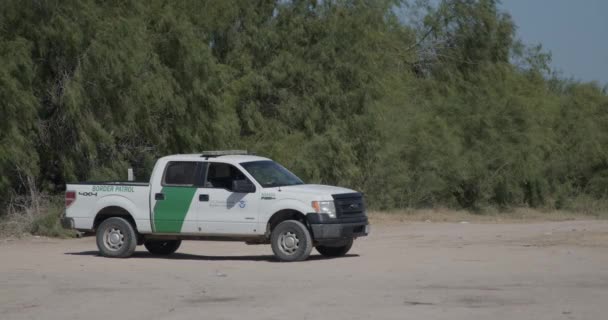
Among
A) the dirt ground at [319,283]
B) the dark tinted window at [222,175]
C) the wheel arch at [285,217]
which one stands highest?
the dark tinted window at [222,175]

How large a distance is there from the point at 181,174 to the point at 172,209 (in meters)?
0.72

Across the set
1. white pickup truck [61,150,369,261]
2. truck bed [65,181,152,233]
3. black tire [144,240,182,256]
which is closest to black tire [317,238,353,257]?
white pickup truck [61,150,369,261]

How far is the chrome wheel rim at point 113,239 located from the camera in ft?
66.6

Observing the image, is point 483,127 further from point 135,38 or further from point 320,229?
point 320,229

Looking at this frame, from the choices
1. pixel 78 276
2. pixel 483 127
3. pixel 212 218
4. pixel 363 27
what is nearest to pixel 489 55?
pixel 483 127

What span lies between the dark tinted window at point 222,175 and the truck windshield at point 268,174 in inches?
8.4

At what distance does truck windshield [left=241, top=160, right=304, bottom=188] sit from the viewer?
64.6 feet

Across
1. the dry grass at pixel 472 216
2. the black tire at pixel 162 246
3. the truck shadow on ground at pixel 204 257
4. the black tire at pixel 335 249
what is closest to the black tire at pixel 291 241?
the truck shadow on ground at pixel 204 257

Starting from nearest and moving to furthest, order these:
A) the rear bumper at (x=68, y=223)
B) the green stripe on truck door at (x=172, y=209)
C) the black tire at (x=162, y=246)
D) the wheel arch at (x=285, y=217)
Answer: the wheel arch at (x=285, y=217)
the green stripe on truck door at (x=172, y=209)
the rear bumper at (x=68, y=223)
the black tire at (x=162, y=246)

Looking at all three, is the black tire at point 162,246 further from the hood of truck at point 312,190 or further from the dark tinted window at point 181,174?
the hood of truck at point 312,190

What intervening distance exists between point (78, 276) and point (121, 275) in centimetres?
68

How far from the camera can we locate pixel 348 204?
1958 centimetres

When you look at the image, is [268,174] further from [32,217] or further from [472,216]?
[472,216]

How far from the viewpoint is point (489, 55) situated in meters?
48.8
